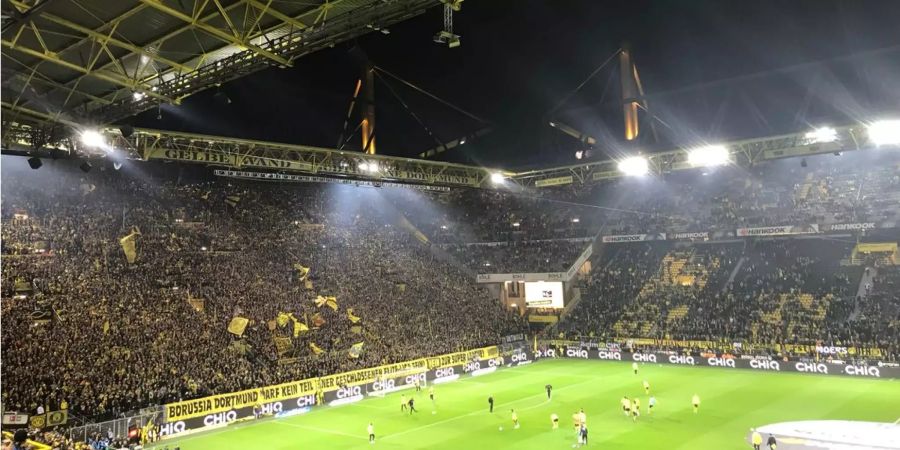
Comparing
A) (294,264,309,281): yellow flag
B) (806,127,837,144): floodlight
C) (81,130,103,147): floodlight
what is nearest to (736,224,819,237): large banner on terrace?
(806,127,837,144): floodlight

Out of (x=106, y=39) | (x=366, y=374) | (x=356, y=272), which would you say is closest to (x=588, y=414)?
(x=366, y=374)

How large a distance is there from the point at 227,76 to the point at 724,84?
31052 millimetres

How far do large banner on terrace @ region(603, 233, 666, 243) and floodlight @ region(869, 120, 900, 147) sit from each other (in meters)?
22.7

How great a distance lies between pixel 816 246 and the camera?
47250 millimetres

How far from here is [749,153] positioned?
36219 millimetres

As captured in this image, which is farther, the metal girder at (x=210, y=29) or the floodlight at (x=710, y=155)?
the floodlight at (x=710, y=155)

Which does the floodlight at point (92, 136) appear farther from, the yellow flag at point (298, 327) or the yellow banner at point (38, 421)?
the yellow flag at point (298, 327)

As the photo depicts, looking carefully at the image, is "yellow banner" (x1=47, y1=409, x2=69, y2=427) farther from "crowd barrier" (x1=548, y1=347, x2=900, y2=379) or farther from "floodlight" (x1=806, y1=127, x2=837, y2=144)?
"floodlight" (x1=806, y1=127, x2=837, y2=144)

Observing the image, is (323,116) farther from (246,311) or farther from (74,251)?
(74,251)

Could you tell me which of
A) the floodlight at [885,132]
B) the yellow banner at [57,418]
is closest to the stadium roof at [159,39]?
the yellow banner at [57,418]

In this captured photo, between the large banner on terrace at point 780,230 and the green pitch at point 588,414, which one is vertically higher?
the large banner on terrace at point 780,230

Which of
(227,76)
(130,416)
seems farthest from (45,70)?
(130,416)

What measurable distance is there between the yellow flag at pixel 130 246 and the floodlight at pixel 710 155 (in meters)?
33.4

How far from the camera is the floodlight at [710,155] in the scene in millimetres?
35656
